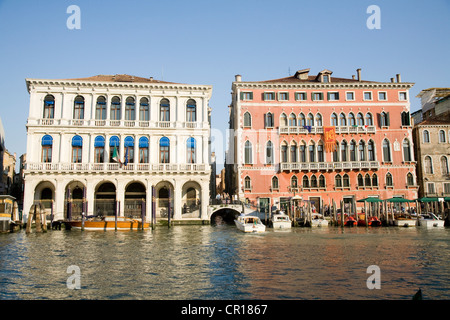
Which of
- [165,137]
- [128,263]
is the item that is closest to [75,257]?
[128,263]

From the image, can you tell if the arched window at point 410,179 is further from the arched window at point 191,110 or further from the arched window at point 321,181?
the arched window at point 191,110

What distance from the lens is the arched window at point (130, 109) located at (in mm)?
36000

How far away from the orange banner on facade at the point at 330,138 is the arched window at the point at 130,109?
18.5 m

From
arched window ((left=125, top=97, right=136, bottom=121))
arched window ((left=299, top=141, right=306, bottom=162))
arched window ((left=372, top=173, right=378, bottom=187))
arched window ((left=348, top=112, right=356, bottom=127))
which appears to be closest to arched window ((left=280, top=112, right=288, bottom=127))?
arched window ((left=299, top=141, right=306, bottom=162))

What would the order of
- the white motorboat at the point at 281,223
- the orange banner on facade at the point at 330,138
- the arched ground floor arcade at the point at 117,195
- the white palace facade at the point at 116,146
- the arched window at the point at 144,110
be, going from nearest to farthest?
the white motorboat at the point at 281,223 → the arched ground floor arcade at the point at 117,195 → the white palace facade at the point at 116,146 → the arched window at the point at 144,110 → the orange banner on facade at the point at 330,138

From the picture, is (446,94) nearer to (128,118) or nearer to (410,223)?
(410,223)

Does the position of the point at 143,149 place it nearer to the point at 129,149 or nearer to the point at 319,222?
the point at 129,149

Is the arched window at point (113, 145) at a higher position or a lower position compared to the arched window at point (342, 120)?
lower

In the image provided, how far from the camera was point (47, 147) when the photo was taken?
1351 inches

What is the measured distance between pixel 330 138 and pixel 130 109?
1952cm

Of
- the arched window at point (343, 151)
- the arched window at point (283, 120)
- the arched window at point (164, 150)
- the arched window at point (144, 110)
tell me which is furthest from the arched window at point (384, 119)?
the arched window at point (144, 110)

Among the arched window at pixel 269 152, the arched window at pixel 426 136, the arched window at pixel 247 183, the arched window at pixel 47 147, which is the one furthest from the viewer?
the arched window at pixel 426 136

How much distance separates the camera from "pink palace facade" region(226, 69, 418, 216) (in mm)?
38062

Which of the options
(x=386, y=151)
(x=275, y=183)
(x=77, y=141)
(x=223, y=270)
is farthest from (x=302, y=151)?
(x=223, y=270)
